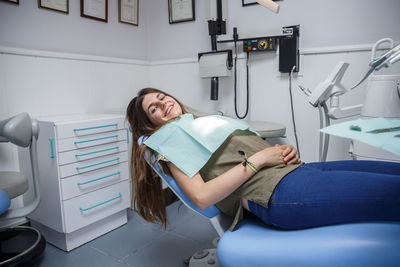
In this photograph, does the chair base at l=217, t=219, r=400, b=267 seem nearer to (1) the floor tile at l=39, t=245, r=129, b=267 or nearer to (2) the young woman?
(2) the young woman

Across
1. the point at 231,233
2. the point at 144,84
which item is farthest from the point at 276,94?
the point at 231,233

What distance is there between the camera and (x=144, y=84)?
2.77 m

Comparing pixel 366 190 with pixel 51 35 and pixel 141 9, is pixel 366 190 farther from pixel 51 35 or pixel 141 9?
pixel 141 9

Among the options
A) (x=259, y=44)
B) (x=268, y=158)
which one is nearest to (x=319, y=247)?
(x=268, y=158)

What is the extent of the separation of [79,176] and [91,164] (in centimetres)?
10

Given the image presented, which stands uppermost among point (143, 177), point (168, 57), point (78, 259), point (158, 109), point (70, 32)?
point (70, 32)

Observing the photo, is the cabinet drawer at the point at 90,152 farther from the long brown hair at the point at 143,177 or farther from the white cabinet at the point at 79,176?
the long brown hair at the point at 143,177

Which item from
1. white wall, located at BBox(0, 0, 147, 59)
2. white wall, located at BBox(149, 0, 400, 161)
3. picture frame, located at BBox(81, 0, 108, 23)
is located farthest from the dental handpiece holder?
picture frame, located at BBox(81, 0, 108, 23)

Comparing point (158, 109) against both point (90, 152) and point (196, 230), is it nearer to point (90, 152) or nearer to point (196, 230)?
point (90, 152)

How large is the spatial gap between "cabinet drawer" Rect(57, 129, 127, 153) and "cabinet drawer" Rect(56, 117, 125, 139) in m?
0.03

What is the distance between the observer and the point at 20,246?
5.03 ft

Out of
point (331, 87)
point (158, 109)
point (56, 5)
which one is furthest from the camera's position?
point (56, 5)

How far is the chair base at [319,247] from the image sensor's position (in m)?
0.74

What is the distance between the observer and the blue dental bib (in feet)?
3.42
